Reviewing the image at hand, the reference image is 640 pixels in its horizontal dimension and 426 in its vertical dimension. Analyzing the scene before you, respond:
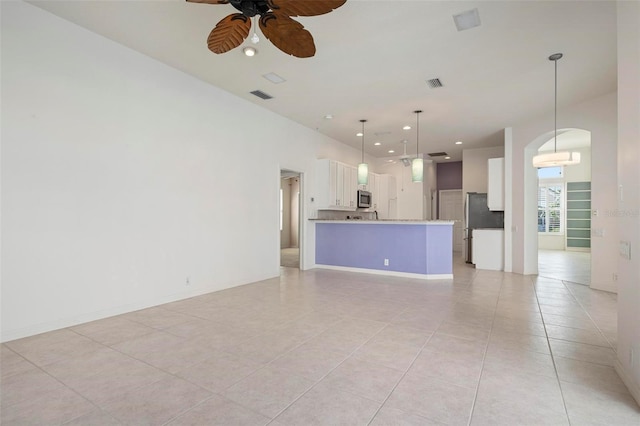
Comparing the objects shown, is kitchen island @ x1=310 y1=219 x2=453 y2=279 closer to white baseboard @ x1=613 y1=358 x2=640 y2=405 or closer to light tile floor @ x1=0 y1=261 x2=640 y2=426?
light tile floor @ x1=0 y1=261 x2=640 y2=426

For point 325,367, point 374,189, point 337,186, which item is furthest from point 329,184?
point 325,367

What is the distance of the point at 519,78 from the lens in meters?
4.30

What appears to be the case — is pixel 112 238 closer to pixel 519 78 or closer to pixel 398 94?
pixel 398 94

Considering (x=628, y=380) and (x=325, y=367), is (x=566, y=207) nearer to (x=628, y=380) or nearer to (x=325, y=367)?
(x=628, y=380)

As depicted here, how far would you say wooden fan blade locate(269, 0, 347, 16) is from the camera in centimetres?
202

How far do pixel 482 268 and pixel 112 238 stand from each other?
700 cm

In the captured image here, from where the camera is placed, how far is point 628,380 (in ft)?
6.75

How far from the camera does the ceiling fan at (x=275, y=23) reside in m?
2.07

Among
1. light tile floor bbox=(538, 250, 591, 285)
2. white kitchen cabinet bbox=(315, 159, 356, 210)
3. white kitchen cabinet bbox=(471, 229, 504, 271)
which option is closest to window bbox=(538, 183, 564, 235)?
light tile floor bbox=(538, 250, 591, 285)

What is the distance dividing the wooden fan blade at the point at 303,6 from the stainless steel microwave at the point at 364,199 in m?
6.16

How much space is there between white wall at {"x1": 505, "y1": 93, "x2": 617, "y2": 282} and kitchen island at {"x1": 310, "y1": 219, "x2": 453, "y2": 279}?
1794mm

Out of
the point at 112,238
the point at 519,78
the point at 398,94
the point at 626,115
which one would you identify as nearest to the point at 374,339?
the point at 626,115

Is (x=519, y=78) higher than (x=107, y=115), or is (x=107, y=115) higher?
(x=519, y=78)

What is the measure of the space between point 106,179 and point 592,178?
23.0 feet
